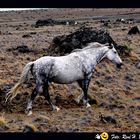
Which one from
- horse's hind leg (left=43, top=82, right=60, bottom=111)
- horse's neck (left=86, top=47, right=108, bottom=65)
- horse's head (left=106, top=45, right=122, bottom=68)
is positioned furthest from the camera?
horse's head (left=106, top=45, right=122, bottom=68)

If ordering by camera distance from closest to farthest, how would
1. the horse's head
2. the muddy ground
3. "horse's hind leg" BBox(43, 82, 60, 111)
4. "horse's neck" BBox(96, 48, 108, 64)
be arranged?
the muddy ground → "horse's hind leg" BBox(43, 82, 60, 111) → "horse's neck" BBox(96, 48, 108, 64) → the horse's head

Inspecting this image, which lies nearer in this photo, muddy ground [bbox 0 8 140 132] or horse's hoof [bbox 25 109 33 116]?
muddy ground [bbox 0 8 140 132]

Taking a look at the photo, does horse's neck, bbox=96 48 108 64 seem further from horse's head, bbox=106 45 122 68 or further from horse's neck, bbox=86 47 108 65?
horse's head, bbox=106 45 122 68

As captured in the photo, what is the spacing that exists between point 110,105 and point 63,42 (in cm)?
861

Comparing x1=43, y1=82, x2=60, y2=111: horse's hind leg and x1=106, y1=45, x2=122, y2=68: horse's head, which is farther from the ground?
x1=106, y1=45, x2=122, y2=68: horse's head

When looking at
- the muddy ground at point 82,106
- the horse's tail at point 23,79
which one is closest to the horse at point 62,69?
the horse's tail at point 23,79

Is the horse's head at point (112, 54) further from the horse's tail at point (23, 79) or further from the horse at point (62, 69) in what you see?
the horse's tail at point (23, 79)

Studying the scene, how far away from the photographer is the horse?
535 inches

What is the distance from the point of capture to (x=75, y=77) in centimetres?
1433

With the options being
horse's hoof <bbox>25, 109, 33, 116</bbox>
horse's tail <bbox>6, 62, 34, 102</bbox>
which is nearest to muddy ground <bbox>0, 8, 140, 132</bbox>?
horse's hoof <bbox>25, 109, 33, 116</bbox>

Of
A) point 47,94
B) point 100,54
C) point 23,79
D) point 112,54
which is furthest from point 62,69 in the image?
point 112,54

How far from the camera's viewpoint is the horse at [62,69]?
13.6 metres

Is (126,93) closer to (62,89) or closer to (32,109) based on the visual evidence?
(62,89)
